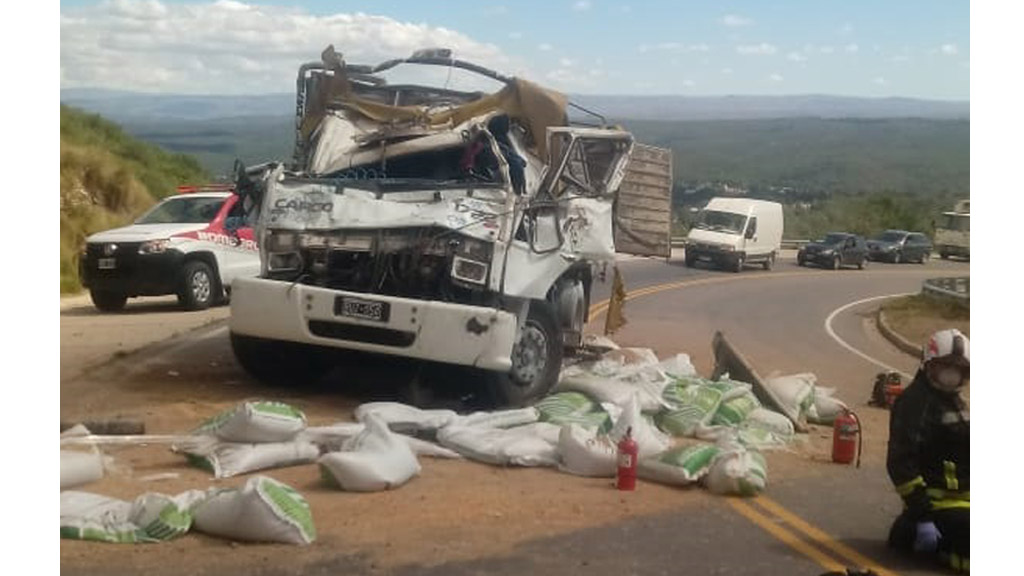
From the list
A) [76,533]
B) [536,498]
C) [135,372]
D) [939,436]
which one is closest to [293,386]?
[135,372]

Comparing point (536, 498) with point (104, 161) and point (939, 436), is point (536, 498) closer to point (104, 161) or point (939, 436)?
point (939, 436)

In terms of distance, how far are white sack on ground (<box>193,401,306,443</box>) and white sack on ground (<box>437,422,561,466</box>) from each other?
0.94m

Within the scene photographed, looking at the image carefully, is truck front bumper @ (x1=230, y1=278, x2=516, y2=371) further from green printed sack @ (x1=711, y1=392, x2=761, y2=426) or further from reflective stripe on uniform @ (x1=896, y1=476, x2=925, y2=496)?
reflective stripe on uniform @ (x1=896, y1=476, x2=925, y2=496)

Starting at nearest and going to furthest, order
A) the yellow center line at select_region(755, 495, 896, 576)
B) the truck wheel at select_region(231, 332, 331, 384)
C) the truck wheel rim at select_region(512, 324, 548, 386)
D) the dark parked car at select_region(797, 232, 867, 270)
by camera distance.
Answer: the yellow center line at select_region(755, 495, 896, 576), the truck wheel rim at select_region(512, 324, 548, 386), the truck wheel at select_region(231, 332, 331, 384), the dark parked car at select_region(797, 232, 867, 270)

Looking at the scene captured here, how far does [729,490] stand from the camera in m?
7.68

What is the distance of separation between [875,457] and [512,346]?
2.36 m

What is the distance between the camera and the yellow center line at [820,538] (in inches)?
260

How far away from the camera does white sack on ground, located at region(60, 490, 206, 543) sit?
6.26m

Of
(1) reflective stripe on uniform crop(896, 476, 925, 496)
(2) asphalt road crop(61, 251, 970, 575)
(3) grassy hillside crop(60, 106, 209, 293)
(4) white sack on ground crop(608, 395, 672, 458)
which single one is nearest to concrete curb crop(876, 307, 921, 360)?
(2) asphalt road crop(61, 251, 970, 575)

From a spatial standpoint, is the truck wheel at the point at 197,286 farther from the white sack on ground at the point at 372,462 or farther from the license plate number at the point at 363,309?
the white sack on ground at the point at 372,462

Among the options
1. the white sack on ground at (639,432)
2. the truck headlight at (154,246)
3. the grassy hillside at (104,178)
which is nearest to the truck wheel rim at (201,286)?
the truck headlight at (154,246)

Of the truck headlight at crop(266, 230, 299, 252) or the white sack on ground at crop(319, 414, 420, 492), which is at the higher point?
the truck headlight at crop(266, 230, 299, 252)

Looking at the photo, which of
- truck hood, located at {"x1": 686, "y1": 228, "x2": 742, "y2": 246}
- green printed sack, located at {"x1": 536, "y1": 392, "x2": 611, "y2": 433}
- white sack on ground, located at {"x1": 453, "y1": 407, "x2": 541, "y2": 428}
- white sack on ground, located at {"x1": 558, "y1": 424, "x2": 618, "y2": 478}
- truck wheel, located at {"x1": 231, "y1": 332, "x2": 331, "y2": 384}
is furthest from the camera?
truck hood, located at {"x1": 686, "y1": 228, "x2": 742, "y2": 246}

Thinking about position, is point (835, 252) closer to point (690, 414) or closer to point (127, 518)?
point (690, 414)
